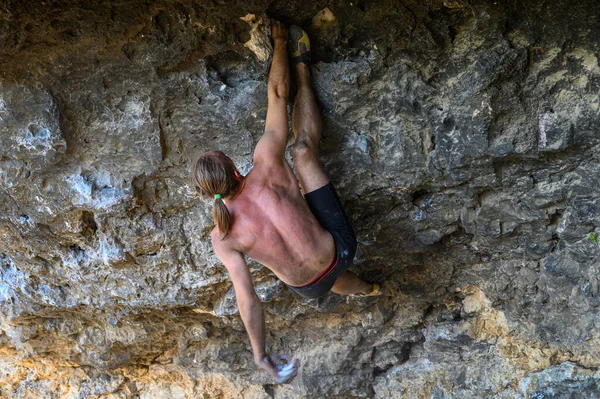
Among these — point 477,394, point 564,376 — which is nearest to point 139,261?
point 477,394

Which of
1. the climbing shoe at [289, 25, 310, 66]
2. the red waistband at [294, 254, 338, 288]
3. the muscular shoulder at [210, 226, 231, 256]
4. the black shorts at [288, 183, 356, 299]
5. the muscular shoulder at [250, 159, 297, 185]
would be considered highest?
the climbing shoe at [289, 25, 310, 66]

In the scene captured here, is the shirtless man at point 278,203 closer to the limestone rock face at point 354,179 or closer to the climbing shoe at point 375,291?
the limestone rock face at point 354,179

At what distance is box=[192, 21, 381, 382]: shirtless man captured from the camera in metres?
2.39

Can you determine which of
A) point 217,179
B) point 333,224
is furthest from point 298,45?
point 333,224

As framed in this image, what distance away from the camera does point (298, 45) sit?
238 cm

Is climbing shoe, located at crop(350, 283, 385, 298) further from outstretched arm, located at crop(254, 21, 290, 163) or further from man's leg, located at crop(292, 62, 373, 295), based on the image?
outstretched arm, located at crop(254, 21, 290, 163)

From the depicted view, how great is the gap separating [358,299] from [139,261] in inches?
42.4

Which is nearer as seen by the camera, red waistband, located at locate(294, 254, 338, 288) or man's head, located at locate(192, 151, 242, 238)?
man's head, located at locate(192, 151, 242, 238)

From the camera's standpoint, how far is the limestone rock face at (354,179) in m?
2.30

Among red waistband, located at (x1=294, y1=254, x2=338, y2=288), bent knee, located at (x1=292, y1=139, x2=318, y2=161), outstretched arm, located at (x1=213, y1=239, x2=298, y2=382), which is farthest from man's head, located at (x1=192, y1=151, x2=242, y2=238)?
red waistband, located at (x1=294, y1=254, x2=338, y2=288)

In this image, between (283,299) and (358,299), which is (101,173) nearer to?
(283,299)

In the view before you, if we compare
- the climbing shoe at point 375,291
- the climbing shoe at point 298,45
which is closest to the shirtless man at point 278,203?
the climbing shoe at point 298,45

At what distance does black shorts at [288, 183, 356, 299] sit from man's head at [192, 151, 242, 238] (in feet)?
1.07

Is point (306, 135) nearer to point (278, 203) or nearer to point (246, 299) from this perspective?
point (278, 203)
